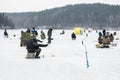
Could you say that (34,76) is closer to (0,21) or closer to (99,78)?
(99,78)

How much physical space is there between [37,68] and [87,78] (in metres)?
3.26

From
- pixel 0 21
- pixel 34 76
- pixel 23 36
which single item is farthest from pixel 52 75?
pixel 0 21

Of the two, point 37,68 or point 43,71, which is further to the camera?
point 37,68

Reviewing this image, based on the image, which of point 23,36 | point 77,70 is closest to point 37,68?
point 77,70

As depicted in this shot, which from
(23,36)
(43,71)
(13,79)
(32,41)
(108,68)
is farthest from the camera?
(23,36)

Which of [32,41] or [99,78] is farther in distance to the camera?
[32,41]

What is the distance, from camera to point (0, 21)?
181 m

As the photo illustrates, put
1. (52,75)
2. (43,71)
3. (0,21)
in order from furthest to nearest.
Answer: (0,21) → (43,71) → (52,75)

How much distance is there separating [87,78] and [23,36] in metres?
17.6

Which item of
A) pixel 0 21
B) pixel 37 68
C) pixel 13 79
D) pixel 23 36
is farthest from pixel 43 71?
pixel 0 21

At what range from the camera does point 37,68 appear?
14375 millimetres

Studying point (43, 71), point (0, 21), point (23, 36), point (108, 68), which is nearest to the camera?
point (43, 71)

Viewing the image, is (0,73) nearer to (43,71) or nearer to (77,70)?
(43,71)

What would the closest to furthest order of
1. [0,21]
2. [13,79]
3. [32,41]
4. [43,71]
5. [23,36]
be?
1. [13,79]
2. [43,71]
3. [32,41]
4. [23,36]
5. [0,21]
